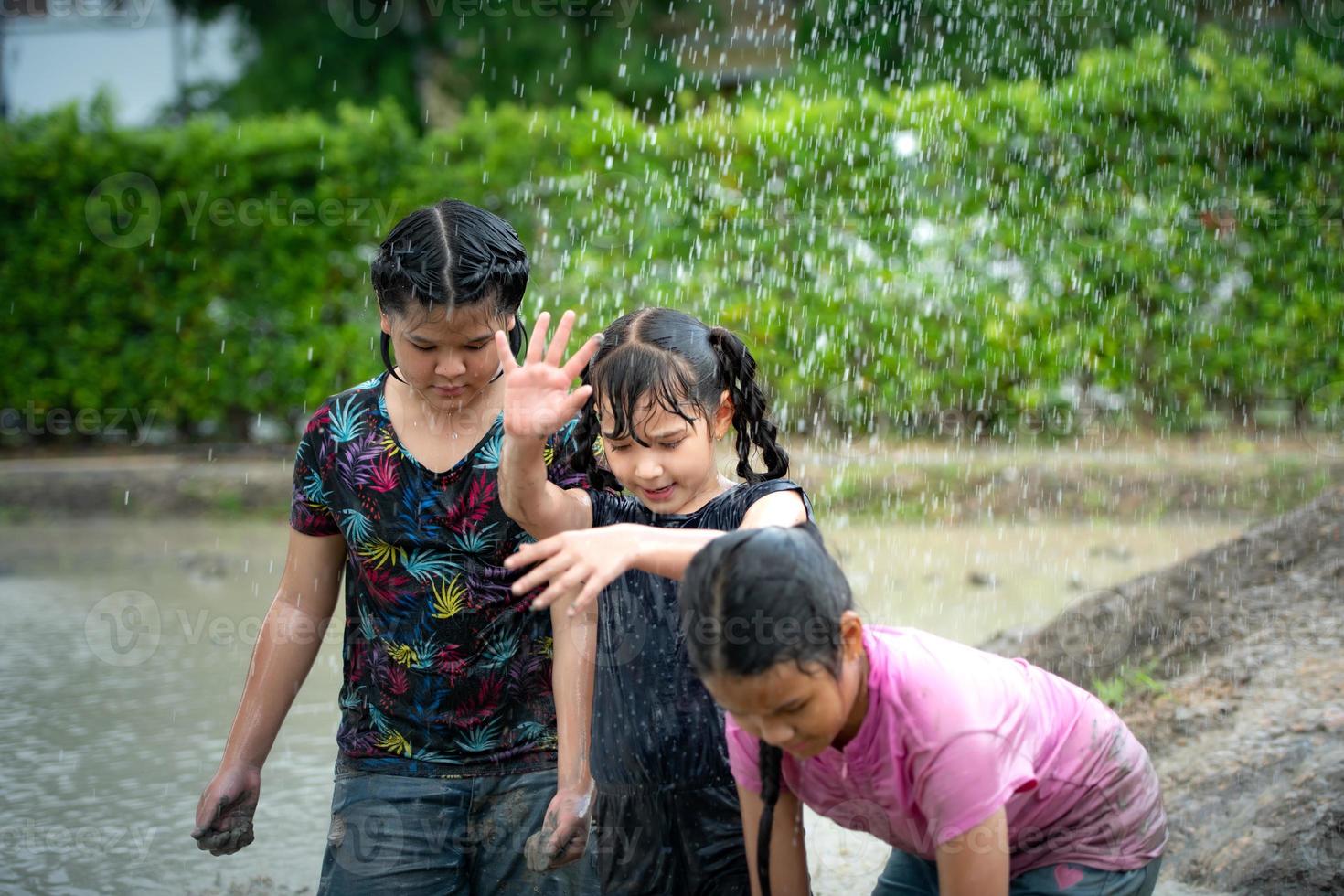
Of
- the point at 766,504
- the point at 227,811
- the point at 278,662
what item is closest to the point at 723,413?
the point at 766,504

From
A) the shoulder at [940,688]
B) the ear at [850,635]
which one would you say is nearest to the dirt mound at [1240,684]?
the shoulder at [940,688]

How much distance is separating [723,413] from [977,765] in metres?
0.87

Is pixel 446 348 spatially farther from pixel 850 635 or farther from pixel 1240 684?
pixel 1240 684

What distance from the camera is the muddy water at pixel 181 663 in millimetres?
3613

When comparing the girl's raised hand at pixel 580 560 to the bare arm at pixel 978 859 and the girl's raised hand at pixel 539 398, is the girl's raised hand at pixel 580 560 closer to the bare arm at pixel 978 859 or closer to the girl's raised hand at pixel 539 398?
the girl's raised hand at pixel 539 398

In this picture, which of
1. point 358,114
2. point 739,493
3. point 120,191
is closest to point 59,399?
point 120,191

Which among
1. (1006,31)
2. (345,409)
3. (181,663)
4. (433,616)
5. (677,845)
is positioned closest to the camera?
(677,845)

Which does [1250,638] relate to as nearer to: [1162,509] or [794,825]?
[794,825]

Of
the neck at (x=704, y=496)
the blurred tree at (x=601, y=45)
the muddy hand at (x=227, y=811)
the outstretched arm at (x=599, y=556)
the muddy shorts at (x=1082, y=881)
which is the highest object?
the blurred tree at (x=601, y=45)

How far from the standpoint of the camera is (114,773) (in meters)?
4.19

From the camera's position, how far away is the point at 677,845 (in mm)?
2213

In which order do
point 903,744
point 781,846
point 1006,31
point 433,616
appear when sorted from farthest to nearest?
point 1006,31, point 433,616, point 781,846, point 903,744

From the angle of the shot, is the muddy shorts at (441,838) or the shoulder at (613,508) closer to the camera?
the muddy shorts at (441,838)

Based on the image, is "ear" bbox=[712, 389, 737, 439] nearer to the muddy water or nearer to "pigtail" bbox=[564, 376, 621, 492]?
"pigtail" bbox=[564, 376, 621, 492]
